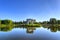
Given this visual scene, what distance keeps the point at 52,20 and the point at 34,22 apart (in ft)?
7.76

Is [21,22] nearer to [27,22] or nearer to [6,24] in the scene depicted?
[27,22]

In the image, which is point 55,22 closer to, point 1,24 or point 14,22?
point 14,22

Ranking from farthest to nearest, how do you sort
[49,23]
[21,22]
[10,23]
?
[21,22] → [49,23] → [10,23]

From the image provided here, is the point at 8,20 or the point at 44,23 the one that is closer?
the point at 8,20

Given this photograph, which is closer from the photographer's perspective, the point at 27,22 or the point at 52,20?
the point at 52,20

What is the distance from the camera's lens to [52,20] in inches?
543

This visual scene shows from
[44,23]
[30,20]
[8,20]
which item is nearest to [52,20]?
[44,23]

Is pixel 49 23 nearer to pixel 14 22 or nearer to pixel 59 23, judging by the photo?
pixel 59 23

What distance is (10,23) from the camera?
13312 millimetres

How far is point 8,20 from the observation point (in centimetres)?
1346

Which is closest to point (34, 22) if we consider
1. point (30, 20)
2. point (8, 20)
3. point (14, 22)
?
point (30, 20)

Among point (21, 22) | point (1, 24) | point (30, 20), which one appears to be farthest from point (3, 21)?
point (30, 20)

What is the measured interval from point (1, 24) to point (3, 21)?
0.38m

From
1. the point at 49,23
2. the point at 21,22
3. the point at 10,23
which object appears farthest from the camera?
the point at 21,22
